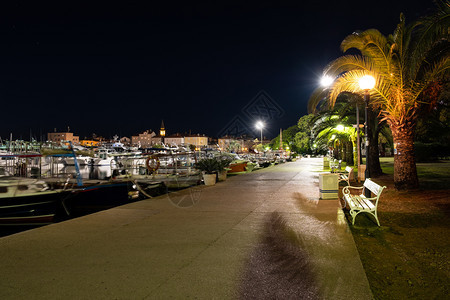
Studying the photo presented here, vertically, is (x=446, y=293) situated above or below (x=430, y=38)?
below

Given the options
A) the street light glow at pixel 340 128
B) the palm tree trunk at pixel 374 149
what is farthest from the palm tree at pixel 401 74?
the street light glow at pixel 340 128

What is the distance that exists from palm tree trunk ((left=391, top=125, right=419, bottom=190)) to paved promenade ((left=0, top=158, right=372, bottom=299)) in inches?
177

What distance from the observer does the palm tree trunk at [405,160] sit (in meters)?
11.6

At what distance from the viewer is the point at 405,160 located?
11688 mm

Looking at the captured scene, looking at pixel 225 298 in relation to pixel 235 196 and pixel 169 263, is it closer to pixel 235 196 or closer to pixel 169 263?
pixel 169 263

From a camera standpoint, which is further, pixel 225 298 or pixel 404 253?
pixel 404 253

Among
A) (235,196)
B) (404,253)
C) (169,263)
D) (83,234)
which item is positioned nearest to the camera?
(169,263)

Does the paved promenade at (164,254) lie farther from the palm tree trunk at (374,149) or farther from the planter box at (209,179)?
the palm tree trunk at (374,149)

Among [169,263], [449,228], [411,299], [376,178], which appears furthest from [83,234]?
[376,178]

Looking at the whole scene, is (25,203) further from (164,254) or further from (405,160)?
(405,160)

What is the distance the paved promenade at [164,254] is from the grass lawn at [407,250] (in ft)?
0.87

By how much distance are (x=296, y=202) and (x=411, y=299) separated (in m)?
6.30

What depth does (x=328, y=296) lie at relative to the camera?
3682mm

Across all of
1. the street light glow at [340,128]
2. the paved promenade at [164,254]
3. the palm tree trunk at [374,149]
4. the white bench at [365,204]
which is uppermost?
the street light glow at [340,128]
